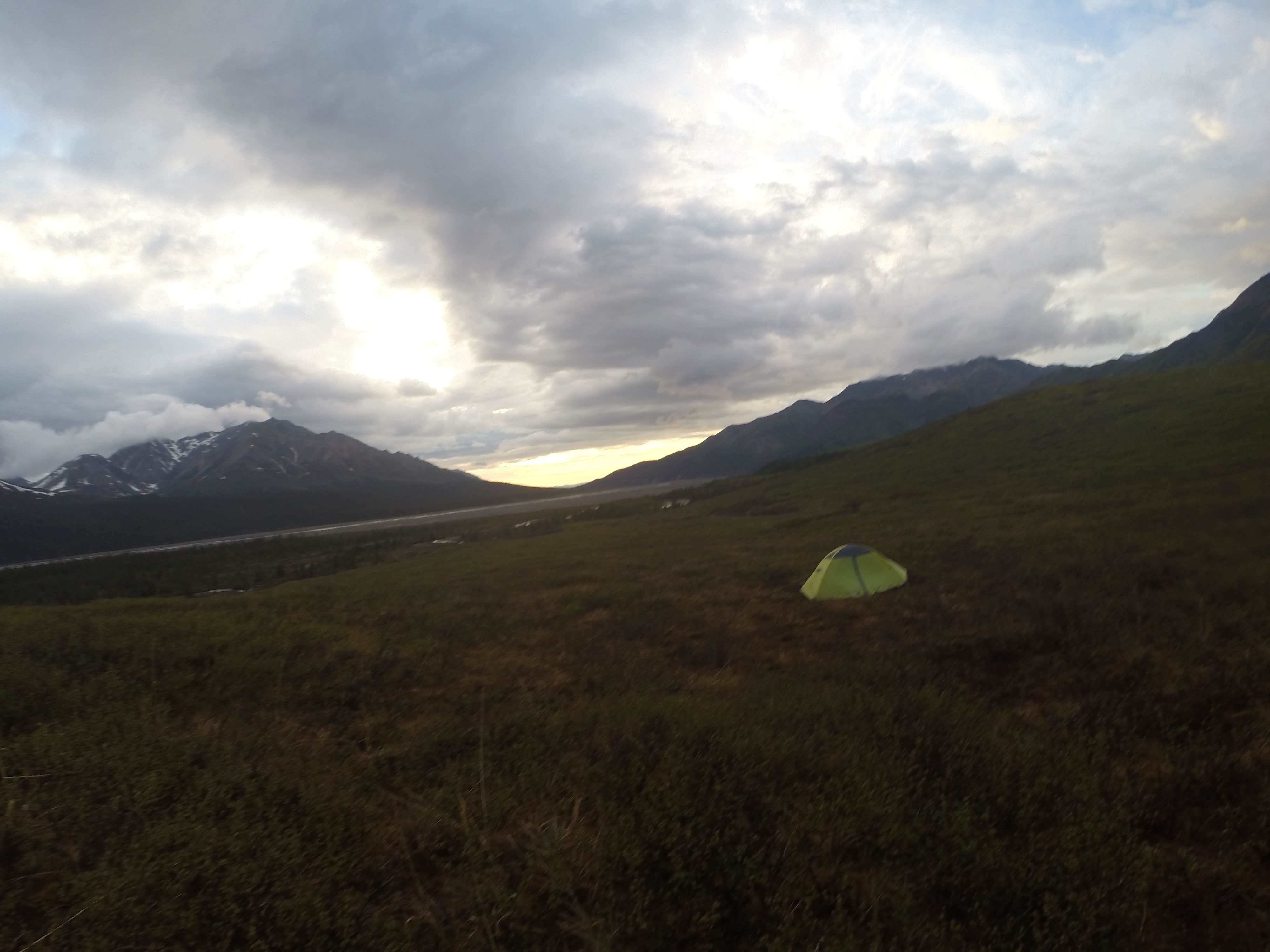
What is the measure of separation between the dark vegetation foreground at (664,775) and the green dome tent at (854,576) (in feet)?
6.30

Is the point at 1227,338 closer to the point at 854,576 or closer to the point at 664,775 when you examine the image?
the point at 854,576

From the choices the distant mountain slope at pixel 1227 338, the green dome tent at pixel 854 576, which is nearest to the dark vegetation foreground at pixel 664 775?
the green dome tent at pixel 854 576

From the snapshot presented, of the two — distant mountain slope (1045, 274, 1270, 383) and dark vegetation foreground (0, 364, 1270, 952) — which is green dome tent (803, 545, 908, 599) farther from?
distant mountain slope (1045, 274, 1270, 383)

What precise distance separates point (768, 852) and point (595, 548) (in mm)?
32163

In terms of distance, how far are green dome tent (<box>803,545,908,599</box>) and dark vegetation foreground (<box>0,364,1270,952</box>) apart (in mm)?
1921

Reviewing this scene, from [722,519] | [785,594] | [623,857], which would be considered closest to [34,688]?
[623,857]

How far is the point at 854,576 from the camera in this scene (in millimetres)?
15828

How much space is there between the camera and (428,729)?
7270 mm

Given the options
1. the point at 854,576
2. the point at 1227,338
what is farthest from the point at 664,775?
the point at 1227,338

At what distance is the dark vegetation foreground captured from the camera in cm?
412

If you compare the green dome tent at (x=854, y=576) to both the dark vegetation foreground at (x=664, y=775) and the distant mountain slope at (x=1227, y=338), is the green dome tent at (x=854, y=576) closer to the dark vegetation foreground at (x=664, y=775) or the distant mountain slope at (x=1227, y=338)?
the dark vegetation foreground at (x=664, y=775)

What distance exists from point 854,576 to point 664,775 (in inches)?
455

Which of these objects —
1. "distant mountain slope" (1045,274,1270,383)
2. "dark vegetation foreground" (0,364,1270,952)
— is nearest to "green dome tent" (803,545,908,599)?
"dark vegetation foreground" (0,364,1270,952)

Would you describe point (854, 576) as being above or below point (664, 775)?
below
